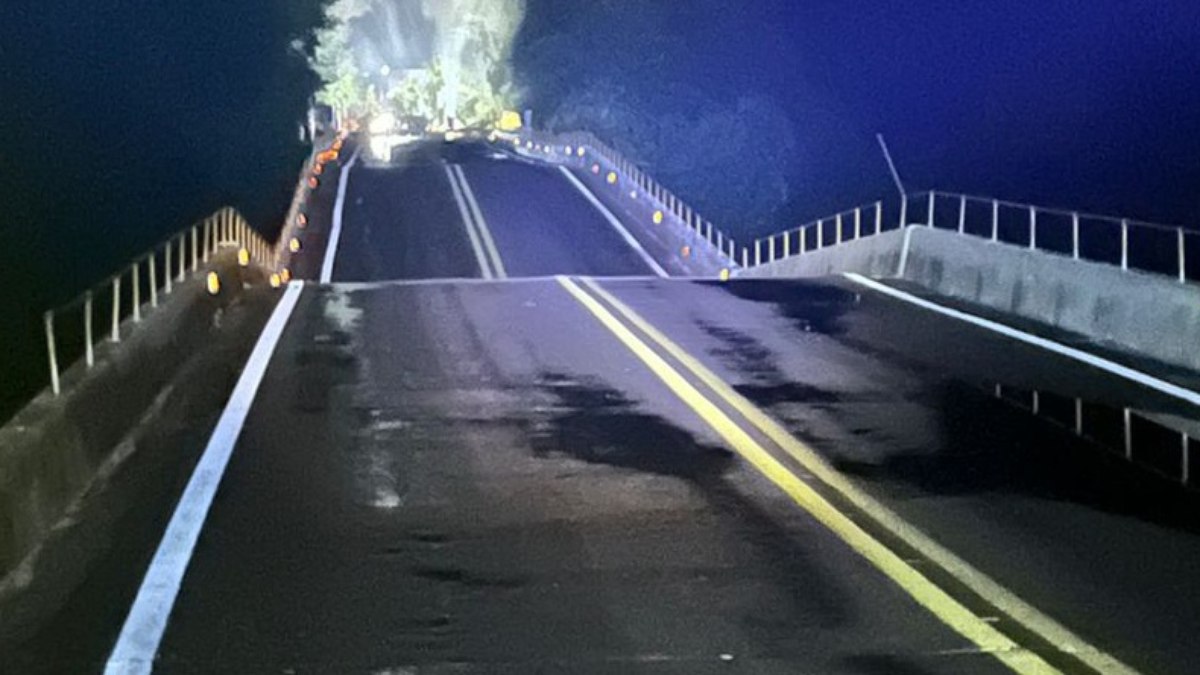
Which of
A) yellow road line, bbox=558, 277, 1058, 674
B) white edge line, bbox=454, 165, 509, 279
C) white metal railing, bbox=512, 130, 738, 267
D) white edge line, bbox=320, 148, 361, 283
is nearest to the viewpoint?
yellow road line, bbox=558, 277, 1058, 674

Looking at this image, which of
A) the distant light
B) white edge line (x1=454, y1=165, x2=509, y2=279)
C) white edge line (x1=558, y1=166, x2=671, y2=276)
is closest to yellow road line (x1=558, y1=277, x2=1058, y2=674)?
white edge line (x1=454, y1=165, x2=509, y2=279)

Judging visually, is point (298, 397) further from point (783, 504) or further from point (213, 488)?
point (783, 504)

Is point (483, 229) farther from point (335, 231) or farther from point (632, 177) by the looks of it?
point (632, 177)

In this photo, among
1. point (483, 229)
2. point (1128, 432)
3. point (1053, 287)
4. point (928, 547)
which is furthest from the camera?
point (483, 229)

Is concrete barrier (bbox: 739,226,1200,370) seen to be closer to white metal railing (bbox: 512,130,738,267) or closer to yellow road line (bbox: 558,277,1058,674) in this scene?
yellow road line (bbox: 558,277,1058,674)

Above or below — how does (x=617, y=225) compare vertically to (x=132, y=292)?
below

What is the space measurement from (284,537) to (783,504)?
2.83m

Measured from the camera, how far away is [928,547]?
340 inches

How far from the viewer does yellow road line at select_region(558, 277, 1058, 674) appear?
6949mm

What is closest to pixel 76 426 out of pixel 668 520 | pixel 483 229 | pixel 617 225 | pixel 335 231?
pixel 668 520

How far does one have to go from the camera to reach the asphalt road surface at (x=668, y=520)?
7.07m

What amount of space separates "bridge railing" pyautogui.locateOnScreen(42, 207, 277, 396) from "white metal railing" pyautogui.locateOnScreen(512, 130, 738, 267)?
12.1 m

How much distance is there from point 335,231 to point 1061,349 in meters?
36.1

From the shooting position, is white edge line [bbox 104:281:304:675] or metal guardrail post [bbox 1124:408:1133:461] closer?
white edge line [bbox 104:281:304:675]
